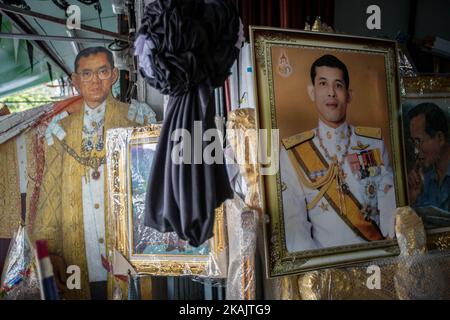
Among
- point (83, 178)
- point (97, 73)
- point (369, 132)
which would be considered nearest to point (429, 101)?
point (369, 132)

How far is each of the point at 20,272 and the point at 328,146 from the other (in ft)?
4.27

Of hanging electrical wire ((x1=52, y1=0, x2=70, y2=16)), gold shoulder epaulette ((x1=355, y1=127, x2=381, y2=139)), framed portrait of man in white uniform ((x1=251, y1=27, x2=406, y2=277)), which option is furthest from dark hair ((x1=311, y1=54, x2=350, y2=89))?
hanging electrical wire ((x1=52, y1=0, x2=70, y2=16))

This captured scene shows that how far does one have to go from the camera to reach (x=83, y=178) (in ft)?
5.51

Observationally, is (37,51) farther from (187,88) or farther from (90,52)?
(187,88)

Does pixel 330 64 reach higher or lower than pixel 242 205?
higher

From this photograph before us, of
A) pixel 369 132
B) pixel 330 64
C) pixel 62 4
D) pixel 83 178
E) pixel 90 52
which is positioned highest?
pixel 62 4

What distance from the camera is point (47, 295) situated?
957 mm

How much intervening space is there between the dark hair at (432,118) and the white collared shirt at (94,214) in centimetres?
141

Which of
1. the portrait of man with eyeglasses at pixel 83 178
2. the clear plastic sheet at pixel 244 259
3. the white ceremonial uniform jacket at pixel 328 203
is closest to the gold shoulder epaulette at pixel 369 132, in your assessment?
the white ceremonial uniform jacket at pixel 328 203

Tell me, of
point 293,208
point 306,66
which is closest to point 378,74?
point 306,66

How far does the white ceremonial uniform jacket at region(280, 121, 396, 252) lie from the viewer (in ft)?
4.39

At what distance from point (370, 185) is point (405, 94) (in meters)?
0.48

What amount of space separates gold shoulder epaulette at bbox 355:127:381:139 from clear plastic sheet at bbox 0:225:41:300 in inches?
53.9
